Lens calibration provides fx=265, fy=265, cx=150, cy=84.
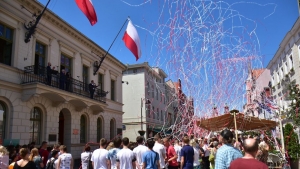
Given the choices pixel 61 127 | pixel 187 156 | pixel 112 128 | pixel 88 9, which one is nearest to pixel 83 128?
pixel 61 127

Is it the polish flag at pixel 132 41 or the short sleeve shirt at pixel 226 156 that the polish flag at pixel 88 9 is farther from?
the short sleeve shirt at pixel 226 156

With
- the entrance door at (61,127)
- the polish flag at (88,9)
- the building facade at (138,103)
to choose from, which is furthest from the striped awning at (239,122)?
the building facade at (138,103)

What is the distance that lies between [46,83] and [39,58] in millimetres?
1894

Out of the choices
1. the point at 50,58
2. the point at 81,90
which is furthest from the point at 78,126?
the point at 50,58

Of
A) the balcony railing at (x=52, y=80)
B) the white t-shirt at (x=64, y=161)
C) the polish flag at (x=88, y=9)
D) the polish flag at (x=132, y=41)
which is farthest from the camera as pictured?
the polish flag at (x=132, y=41)

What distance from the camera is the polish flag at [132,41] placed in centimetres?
1602

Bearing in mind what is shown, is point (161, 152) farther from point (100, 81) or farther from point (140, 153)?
point (100, 81)

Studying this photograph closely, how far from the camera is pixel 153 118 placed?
39.4 metres

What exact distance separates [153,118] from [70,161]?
3217 centimetres

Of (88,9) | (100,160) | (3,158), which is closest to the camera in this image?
(3,158)

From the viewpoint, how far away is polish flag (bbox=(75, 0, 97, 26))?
12.8m

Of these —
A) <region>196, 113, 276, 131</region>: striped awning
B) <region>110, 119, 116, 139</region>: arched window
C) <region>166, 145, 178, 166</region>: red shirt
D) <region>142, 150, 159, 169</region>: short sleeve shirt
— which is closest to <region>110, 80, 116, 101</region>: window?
<region>110, 119, 116, 139</region>: arched window

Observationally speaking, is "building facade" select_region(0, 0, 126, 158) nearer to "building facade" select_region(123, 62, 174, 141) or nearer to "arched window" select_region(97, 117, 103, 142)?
"arched window" select_region(97, 117, 103, 142)

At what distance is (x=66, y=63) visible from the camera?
722 inches
